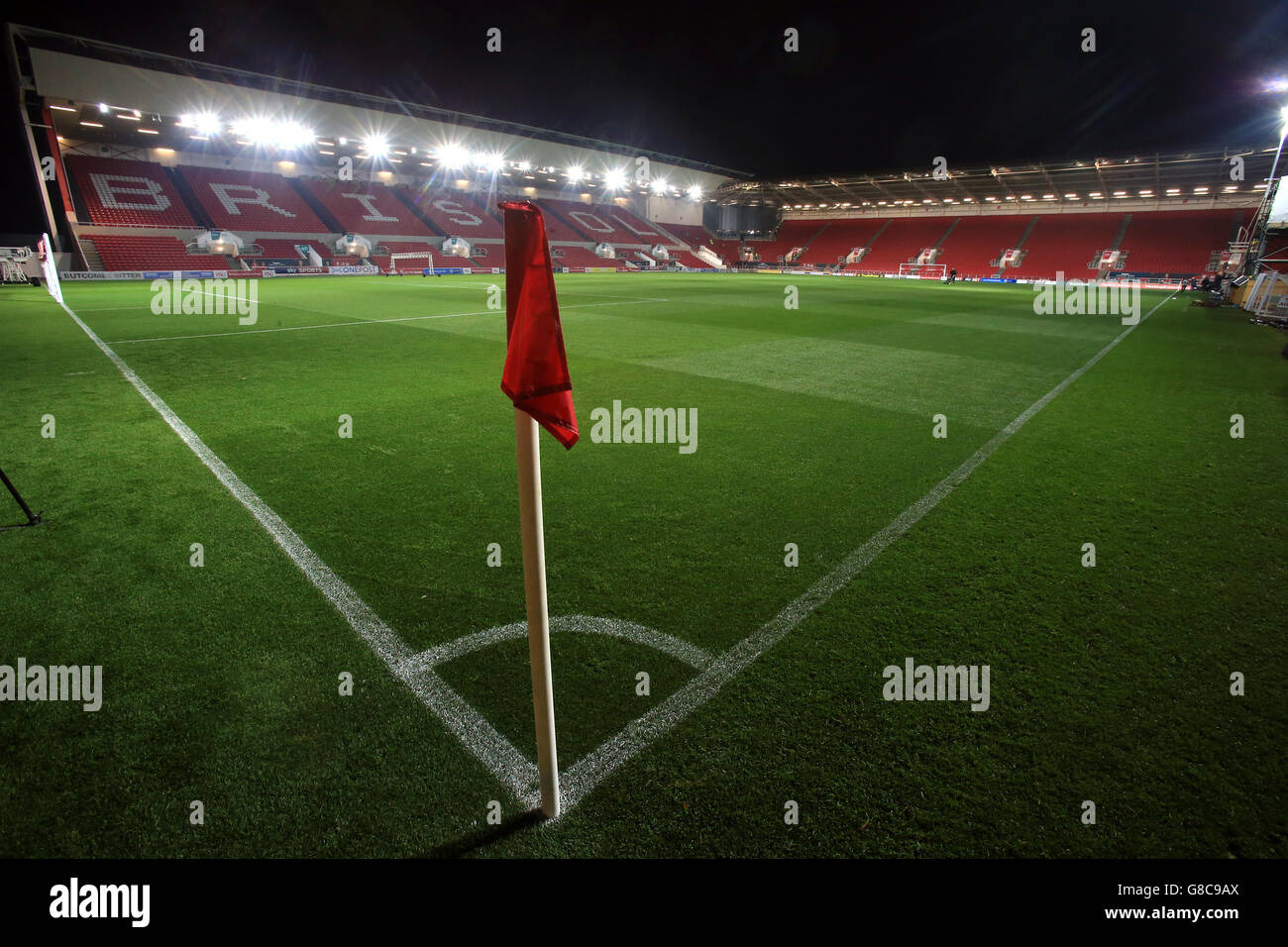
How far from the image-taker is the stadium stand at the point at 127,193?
35219 mm

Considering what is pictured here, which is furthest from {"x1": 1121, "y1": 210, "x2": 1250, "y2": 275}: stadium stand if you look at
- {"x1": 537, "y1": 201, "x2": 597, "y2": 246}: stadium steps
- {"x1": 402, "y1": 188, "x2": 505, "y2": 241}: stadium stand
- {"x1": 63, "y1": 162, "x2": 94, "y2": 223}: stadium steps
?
{"x1": 63, "y1": 162, "x2": 94, "y2": 223}: stadium steps

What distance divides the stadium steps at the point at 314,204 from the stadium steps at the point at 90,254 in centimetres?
1398

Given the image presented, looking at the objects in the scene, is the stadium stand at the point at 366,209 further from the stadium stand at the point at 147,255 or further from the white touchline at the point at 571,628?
the white touchline at the point at 571,628

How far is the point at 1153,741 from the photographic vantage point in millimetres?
2611

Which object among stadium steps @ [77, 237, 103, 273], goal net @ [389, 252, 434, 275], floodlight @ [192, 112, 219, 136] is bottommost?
stadium steps @ [77, 237, 103, 273]

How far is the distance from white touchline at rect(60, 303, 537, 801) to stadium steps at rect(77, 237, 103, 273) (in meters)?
38.9

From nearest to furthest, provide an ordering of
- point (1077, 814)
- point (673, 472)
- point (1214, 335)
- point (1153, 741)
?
point (1077, 814) → point (1153, 741) → point (673, 472) → point (1214, 335)

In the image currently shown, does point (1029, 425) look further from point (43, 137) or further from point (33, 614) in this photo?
point (43, 137)

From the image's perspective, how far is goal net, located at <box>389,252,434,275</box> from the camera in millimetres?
41056

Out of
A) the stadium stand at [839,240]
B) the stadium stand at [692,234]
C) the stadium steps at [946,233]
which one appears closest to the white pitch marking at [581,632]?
the stadium steps at [946,233]

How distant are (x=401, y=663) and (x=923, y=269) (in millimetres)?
63213

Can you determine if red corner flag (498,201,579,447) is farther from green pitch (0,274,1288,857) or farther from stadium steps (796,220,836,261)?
stadium steps (796,220,836,261)
